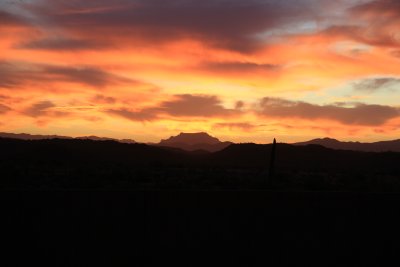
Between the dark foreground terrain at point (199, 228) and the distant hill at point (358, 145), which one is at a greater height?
the distant hill at point (358, 145)

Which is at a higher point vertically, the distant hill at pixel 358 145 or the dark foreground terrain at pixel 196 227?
the distant hill at pixel 358 145

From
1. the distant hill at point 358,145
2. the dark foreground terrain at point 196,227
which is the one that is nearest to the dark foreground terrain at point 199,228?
the dark foreground terrain at point 196,227

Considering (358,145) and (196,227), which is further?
(358,145)

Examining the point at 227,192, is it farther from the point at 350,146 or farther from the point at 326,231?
the point at 350,146

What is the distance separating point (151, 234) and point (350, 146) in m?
184

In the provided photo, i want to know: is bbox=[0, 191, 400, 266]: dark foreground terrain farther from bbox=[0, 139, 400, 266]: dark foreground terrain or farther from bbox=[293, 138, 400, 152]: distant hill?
bbox=[293, 138, 400, 152]: distant hill

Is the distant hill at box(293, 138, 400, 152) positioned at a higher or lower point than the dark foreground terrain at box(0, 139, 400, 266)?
higher

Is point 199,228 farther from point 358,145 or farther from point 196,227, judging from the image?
point 358,145

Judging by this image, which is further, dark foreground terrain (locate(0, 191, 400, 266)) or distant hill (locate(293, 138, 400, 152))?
distant hill (locate(293, 138, 400, 152))

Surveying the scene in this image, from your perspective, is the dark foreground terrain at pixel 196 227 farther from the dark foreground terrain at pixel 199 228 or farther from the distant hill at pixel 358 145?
the distant hill at pixel 358 145

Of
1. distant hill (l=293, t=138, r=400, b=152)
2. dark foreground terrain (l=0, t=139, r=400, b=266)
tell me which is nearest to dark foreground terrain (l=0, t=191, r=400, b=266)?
dark foreground terrain (l=0, t=139, r=400, b=266)

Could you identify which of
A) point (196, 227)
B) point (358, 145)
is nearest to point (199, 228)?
point (196, 227)

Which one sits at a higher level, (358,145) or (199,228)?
(358,145)

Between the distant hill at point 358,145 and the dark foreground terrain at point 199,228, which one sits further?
the distant hill at point 358,145
